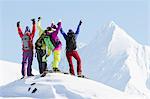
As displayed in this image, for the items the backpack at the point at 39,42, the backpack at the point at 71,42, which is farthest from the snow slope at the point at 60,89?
the backpack at the point at 39,42

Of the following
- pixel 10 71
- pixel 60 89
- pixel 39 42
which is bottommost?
pixel 60 89

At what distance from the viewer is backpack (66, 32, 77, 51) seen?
27859mm

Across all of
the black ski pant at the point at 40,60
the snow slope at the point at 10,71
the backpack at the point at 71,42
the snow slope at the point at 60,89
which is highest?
the snow slope at the point at 10,71

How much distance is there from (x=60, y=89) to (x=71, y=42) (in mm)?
2907

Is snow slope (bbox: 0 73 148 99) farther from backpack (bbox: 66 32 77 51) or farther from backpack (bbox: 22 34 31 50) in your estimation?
backpack (bbox: 22 34 31 50)

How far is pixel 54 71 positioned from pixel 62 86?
2164 millimetres

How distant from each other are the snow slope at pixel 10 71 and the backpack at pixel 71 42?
45469mm

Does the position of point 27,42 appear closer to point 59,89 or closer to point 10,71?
point 59,89

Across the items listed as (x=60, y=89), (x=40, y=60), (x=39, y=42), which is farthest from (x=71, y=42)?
(x=60, y=89)

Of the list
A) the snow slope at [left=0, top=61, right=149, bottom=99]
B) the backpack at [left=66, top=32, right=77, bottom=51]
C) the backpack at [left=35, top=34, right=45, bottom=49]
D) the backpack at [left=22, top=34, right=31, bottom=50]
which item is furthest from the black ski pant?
the backpack at [left=66, top=32, right=77, bottom=51]

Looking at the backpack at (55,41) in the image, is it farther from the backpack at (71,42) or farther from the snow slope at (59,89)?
the snow slope at (59,89)

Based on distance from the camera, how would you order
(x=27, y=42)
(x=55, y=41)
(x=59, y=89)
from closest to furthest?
(x=59, y=89) → (x=55, y=41) → (x=27, y=42)

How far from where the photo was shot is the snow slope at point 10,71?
75069mm

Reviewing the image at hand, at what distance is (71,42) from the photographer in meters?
27.9
